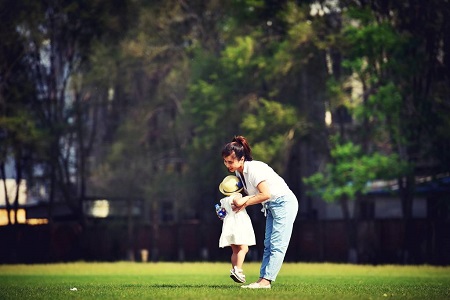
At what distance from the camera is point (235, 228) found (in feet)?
51.4

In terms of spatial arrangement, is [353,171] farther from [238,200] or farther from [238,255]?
[238,200]

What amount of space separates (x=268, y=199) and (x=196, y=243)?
41.5 m

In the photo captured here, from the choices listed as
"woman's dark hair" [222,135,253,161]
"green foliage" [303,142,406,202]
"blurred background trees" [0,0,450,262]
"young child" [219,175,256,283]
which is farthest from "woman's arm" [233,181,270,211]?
"green foliage" [303,142,406,202]

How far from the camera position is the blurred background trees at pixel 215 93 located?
4309cm

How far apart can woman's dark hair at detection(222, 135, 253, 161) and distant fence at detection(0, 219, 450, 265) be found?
29.1 m

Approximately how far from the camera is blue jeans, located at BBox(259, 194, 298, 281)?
15281 millimetres

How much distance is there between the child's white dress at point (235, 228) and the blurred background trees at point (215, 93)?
86.3 feet

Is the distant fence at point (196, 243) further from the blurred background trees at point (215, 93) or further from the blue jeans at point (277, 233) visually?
the blue jeans at point (277, 233)

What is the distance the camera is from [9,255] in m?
50.4

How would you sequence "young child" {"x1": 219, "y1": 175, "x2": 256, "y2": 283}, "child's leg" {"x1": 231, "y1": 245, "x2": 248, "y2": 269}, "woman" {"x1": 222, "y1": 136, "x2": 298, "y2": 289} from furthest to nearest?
"child's leg" {"x1": 231, "y1": 245, "x2": 248, "y2": 269}
"young child" {"x1": 219, "y1": 175, "x2": 256, "y2": 283}
"woman" {"x1": 222, "y1": 136, "x2": 298, "y2": 289}

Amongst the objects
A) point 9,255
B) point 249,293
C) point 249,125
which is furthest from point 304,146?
point 249,293

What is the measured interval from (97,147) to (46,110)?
49.8 ft

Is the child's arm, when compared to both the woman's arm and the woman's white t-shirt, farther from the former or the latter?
the woman's white t-shirt

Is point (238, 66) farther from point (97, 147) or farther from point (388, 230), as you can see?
point (97, 147)
